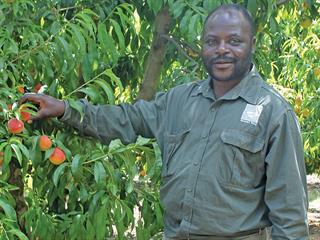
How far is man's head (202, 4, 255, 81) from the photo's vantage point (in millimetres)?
2178

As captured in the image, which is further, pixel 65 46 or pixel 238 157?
pixel 65 46

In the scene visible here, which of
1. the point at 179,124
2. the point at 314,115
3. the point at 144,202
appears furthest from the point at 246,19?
the point at 314,115

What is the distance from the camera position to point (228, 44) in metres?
2.18

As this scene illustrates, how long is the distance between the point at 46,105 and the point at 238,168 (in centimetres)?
67

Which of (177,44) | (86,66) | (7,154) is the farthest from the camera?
(177,44)

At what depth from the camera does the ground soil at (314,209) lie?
799cm

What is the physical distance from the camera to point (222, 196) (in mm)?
2113

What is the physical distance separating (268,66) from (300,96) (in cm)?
214

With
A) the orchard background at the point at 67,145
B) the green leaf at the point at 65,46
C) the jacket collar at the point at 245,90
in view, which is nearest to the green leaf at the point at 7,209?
the orchard background at the point at 67,145

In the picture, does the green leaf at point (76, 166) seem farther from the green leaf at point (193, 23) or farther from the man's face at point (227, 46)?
the green leaf at point (193, 23)

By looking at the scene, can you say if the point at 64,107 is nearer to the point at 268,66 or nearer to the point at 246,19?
the point at 246,19

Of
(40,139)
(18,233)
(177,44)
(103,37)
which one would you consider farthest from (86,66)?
(177,44)

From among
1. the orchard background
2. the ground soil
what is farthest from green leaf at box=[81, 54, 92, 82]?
the ground soil

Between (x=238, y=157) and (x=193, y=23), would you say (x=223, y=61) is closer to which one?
(x=238, y=157)
